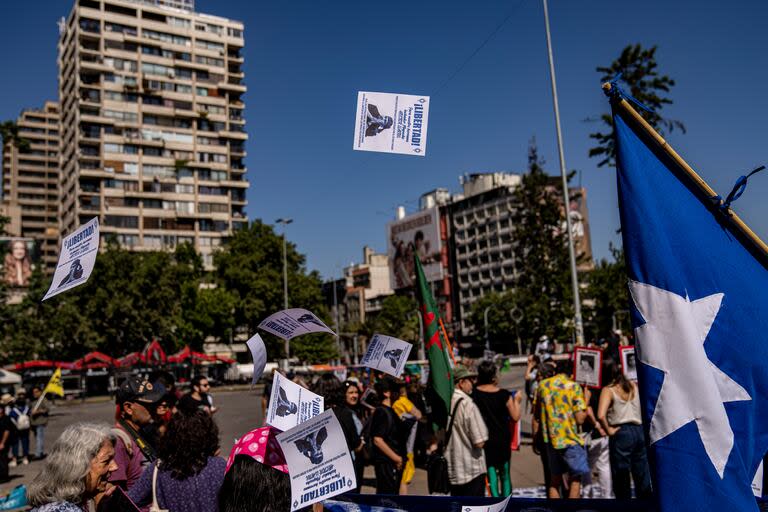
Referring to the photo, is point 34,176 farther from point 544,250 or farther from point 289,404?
point 289,404

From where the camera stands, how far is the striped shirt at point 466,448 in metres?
6.21

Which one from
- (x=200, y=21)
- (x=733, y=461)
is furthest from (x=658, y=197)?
(x=200, y=21)

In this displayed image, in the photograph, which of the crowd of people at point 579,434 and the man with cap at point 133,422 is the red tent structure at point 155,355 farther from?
the man with cap at point 133,422

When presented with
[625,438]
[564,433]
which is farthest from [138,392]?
[625,438]

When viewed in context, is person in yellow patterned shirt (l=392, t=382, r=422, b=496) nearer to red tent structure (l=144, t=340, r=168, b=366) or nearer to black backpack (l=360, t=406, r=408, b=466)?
black backpack (l=360, t=406, r=408, b=466)

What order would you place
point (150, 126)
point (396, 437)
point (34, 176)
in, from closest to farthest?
point (396, 437)
point (150, 126)
point (34, 176)

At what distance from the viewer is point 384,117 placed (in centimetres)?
414

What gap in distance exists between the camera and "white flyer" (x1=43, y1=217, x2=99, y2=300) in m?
3.75

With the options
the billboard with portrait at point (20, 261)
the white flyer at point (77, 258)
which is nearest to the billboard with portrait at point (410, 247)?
the billboard with portrait at point (20, 261)

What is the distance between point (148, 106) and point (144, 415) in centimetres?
7620

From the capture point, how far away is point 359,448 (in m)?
6.46

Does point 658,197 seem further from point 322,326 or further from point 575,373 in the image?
point 575,373

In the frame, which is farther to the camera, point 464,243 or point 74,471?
point 464,243

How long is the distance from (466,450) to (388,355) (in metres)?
1.36
